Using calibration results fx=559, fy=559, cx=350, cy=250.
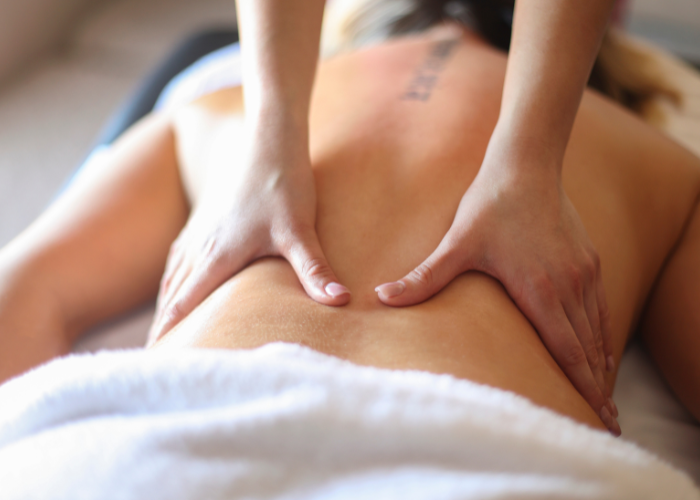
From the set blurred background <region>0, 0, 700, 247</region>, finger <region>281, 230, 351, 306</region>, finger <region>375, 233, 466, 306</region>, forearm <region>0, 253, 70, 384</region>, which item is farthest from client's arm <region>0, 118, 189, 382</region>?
blurred background <region>0, 0, 700, 247</region>

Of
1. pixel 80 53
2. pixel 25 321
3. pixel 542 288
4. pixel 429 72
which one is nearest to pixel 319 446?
pixel 542 288

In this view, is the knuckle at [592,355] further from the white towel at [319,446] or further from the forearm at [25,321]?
the forearm at [25,321]

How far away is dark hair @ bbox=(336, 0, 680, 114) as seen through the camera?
126 centimetres

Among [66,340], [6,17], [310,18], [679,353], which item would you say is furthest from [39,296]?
[6,17]

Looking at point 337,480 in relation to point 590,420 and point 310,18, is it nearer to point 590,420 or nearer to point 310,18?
point 590,420

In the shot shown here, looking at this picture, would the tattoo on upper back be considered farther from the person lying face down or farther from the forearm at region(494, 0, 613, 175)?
the forearm at region(494, 0, 613, 175)

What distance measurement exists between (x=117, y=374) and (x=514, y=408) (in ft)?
1.04

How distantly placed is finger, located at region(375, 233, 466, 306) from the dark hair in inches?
31.6

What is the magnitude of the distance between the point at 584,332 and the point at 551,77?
1.04ft

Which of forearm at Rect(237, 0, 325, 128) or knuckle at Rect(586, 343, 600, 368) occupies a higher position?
forearm at Rect(237, 0, 325, 128)

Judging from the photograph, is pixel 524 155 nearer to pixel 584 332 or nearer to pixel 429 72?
pixel 584 332

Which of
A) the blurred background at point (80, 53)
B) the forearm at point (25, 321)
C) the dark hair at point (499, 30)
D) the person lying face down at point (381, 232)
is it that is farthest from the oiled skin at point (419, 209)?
the blurred background at point (80, 53)

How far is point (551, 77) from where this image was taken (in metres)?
0.70

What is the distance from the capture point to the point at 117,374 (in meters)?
0.45
